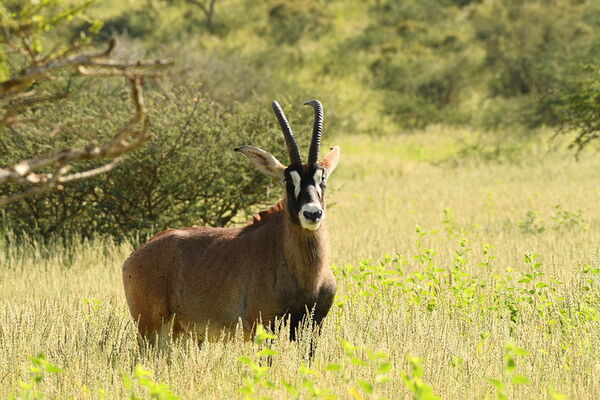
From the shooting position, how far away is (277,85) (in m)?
35.1

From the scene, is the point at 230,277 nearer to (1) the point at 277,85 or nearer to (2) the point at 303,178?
(2) the point at 303,178

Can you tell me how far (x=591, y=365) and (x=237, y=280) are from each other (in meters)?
2.71

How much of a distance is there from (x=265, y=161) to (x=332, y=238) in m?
6.50

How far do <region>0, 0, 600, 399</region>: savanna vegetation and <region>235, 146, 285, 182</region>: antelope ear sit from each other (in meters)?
Result: 1.30

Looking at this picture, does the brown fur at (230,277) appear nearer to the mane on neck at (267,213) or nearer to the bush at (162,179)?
the mane on neck at (267,213)

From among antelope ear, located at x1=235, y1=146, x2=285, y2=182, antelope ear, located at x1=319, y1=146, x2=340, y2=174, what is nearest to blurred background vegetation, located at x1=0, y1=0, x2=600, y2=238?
antelope ear, located at x1=235, y1=146, x2=285, y2=182

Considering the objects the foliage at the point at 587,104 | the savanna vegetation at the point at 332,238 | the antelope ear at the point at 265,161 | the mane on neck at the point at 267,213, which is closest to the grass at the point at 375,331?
the savanna vegetation at the point at 332,238

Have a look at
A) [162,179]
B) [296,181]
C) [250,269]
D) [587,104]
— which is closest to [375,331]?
[250,269]

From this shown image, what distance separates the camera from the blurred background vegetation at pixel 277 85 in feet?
40.9

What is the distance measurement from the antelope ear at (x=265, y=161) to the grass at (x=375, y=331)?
1.35 meters

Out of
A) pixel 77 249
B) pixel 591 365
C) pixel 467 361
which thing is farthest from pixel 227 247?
pixel 77 249

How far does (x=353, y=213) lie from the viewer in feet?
56.0

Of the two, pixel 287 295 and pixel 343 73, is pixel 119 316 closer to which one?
pixel 287 295

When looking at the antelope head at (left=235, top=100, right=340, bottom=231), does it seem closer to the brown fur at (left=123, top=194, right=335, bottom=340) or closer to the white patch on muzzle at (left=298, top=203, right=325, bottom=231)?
the white patch on muzzle at (left=298, top=203, right=325, bottom=231)
